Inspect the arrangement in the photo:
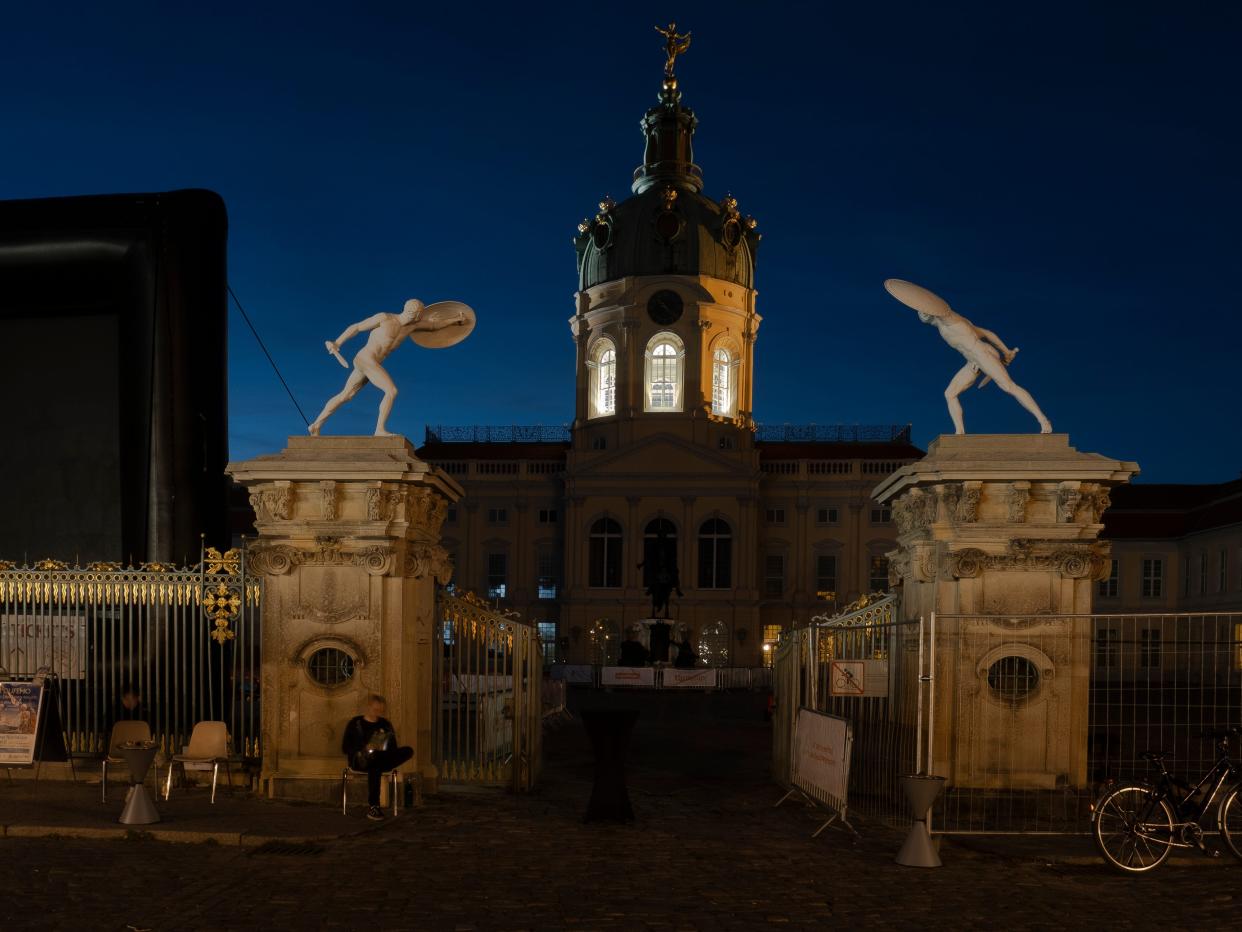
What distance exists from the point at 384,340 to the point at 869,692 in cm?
584

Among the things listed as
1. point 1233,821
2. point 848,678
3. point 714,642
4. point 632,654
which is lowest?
point 714,642

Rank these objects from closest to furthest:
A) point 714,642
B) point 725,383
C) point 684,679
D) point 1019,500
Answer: point 1019,500
point 684,679
point 714,642
point 725,383

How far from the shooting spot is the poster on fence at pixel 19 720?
12.7 m

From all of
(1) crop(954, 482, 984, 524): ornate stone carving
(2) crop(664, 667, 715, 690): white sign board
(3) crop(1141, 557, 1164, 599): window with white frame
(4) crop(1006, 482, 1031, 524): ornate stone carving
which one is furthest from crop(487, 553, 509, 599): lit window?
(4) crop(1006, 482, 1031, 524): ornate stone carving

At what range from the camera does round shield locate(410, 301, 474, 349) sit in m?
13.2

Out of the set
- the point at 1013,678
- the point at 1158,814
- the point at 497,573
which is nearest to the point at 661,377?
the point at 497,573

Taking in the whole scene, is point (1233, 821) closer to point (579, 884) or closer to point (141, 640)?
point (579, 884)

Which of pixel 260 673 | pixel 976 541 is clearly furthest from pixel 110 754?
pixel 976 541

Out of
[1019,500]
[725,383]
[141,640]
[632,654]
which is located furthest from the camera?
[725,383]

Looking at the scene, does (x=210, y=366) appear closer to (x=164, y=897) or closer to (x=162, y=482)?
(x=162, y=482)

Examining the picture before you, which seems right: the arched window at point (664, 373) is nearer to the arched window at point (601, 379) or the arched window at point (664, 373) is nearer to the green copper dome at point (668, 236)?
the arched window at point (601, 379)

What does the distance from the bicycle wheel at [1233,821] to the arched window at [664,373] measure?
52.5 meters

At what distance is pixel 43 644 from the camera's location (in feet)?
45.1

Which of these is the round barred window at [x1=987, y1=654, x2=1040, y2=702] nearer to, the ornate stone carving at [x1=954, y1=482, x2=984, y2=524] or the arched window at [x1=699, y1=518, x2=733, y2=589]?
the ornate stone carving at [x1=954, y1=482, x2=984, y2=524]
